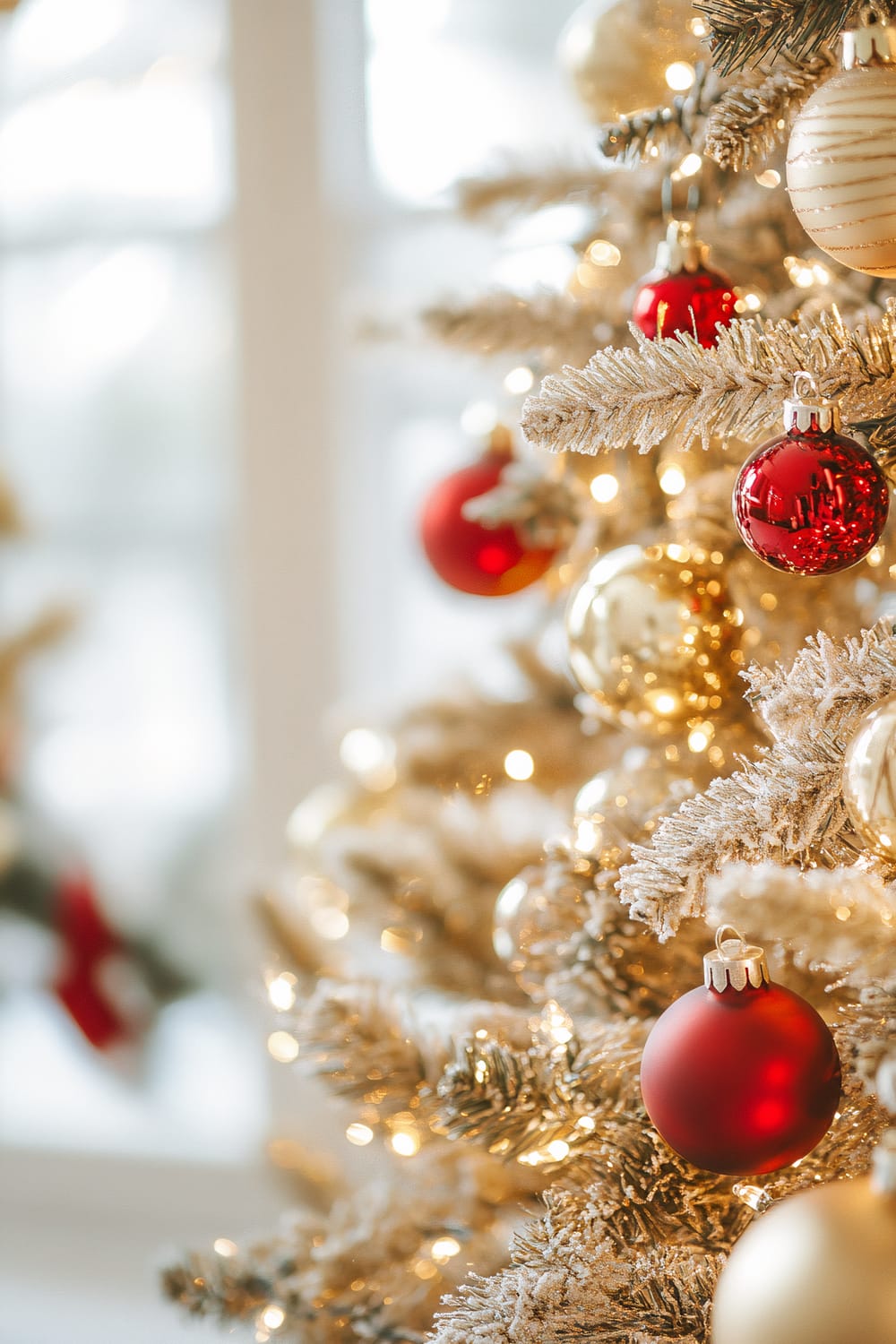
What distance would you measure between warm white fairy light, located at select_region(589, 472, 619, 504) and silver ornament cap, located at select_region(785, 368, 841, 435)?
0.21 metres

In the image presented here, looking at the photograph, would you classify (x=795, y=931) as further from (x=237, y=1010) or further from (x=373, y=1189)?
(x=237, y=1010)

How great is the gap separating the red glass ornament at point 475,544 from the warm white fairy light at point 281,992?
251 millimetres

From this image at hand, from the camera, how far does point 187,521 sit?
1.46 meters

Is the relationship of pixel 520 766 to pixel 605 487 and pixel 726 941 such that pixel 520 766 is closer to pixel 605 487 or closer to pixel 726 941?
pixel 605 487

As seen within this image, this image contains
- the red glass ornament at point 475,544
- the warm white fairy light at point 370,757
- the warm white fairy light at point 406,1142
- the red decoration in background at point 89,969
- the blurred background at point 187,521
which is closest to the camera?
the warm white fairy light at point 406,1142

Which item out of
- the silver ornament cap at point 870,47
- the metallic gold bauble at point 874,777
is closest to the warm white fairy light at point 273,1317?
the metallic gold bauble at point 874,777

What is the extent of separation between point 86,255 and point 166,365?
0.56ft

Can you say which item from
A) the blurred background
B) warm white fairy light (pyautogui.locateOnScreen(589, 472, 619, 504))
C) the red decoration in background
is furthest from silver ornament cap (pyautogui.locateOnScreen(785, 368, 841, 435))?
the red decoration in background

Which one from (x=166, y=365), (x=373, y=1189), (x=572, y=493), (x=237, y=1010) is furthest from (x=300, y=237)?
(x=373, y=1189)

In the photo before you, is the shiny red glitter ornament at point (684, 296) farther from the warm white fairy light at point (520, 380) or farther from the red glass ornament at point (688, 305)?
the warm white fairy light at point (520, 380)

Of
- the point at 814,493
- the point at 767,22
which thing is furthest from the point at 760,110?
the point at 814,493

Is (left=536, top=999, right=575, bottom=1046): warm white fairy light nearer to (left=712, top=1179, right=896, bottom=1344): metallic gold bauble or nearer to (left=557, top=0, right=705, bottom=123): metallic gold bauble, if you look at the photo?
(left=712, top=1179, right=896, bottom=1344): metallic gold bauble

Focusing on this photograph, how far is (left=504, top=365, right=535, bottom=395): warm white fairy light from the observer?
644 millimetres

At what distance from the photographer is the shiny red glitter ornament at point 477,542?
688 millimetres
